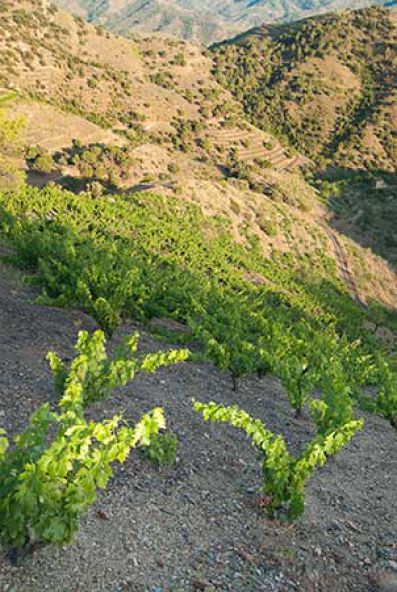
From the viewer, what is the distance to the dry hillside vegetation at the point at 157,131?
54594 millimetres

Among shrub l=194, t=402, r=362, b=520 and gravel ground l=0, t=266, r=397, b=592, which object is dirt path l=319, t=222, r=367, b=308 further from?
shrub l=194, t=402, r=362, b=520

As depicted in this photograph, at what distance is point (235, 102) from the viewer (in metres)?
110

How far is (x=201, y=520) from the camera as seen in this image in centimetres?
752

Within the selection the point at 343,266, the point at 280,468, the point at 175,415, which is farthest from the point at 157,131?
the point at 280,468

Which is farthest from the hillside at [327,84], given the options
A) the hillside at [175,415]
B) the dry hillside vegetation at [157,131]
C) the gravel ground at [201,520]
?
the gravel ground at [201,520]

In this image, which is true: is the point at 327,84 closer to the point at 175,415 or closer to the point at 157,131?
the point at 157,131

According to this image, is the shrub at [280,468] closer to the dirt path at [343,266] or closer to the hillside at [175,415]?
the hillside at [175,415]

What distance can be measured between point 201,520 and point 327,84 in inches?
4797

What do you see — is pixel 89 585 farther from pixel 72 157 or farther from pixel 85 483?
pixel 72 157

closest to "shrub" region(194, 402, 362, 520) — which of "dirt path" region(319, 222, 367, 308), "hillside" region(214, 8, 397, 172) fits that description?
"dirt path" region(319, 222, 367, 308)

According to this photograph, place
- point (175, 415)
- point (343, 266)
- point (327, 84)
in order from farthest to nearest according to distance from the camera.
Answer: point (327, 84), point (343, 266), point (175, 415)

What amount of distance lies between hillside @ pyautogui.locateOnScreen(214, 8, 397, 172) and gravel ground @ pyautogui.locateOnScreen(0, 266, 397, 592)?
3641 inches

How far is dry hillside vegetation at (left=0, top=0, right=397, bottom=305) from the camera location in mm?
54594

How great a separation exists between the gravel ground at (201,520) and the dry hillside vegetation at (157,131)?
125ft
